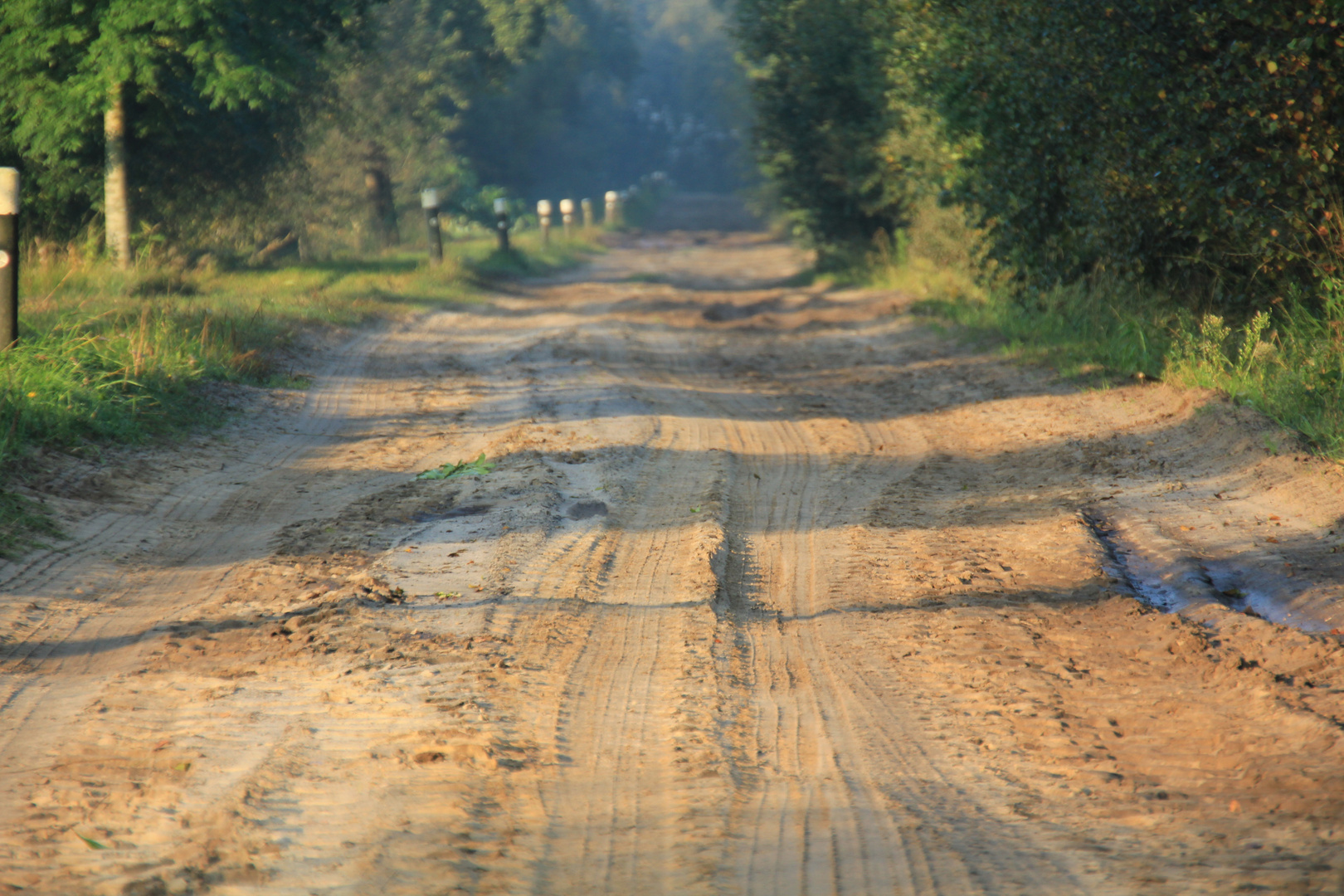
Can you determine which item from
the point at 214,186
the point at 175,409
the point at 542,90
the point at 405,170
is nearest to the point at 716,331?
the point at 175,409

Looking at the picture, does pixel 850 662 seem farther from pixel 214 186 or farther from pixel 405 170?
pixel 405 170

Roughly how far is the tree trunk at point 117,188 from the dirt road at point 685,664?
27.4ft

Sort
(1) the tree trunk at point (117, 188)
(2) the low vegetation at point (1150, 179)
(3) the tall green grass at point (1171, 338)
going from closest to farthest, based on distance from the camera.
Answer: (3) the tall green grass at point (1171, 338) < (2) the low vegetation at point (1150, 179) < (1) the tree trunk at point (117, 188)

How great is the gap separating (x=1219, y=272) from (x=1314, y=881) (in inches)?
264

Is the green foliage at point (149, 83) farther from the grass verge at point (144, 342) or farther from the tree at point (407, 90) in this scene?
the tree at point (407, 90)

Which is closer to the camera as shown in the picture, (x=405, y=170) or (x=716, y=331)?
(x=716, y=331)

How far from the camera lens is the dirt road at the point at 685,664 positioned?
8.16ft

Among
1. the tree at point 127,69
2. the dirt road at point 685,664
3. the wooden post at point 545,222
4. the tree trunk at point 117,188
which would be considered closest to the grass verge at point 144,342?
the dirt road at point 685,664

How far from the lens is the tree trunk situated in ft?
44.2

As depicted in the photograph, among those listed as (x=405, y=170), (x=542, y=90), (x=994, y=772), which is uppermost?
(x=542, y=90)

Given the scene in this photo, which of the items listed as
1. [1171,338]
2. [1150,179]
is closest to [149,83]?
[1150,179]

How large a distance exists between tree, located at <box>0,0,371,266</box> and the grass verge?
182 centimetres

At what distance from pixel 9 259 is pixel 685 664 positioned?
543 centimetres

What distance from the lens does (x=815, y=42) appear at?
1662 centimetres
